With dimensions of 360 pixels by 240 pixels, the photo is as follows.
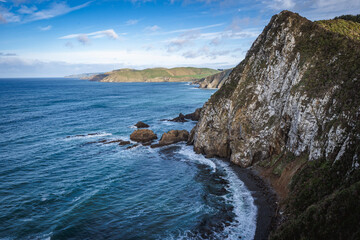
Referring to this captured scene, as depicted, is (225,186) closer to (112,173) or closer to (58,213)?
(112,173)

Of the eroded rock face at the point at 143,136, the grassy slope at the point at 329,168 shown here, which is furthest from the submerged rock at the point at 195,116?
the grassy slope at the point at 329,168

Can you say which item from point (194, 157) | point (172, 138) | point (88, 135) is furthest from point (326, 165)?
point (88, 135)

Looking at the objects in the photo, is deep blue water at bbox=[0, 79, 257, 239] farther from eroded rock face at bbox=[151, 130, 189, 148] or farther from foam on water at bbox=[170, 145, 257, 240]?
eroded rock face at bbox=[151, 130, 189, 148]

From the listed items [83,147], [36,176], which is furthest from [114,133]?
[36,176]

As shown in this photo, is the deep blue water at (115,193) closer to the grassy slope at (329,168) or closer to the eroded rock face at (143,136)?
the eroded rock face at (143,136)

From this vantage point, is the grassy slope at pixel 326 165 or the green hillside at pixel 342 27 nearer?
the grassy slope at pixel 326 165
